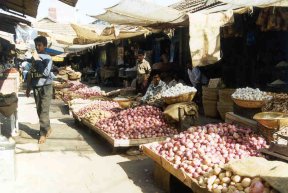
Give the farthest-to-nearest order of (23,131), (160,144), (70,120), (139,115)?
1. (70,120)
2. (23,131)
3. (139,115)
4. (160,144)

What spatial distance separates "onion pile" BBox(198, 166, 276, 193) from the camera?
3.61m

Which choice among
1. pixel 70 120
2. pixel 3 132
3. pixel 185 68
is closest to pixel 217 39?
pixel 3 132

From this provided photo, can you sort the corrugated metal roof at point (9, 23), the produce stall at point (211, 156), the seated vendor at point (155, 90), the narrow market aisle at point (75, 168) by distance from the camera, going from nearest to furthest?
the produce stall at point (211, 156) < the narrow market aisle at point (75, 168) < the seated vendor at point (155, 90) < the corrugated metal roof at point (9, 23)

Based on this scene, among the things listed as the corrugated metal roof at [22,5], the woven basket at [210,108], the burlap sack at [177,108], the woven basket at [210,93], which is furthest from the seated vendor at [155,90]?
the corrugated metal roof at [22,5]

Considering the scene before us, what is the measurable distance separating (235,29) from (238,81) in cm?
209

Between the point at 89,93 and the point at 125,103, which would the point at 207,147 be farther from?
the point at 89,93

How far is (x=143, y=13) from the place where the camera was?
7.61 m

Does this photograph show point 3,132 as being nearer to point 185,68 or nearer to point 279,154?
point 279,154

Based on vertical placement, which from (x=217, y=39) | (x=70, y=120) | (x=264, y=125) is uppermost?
(x=217, y=39)

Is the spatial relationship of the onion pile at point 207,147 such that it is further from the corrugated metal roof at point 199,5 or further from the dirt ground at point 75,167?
the corrugated metal roof at point 199,5

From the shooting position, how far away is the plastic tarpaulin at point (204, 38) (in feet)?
19.8

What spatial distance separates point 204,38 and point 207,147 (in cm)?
203

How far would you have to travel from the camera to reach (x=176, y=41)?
48.1ft

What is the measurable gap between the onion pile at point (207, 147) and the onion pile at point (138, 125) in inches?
57.7
